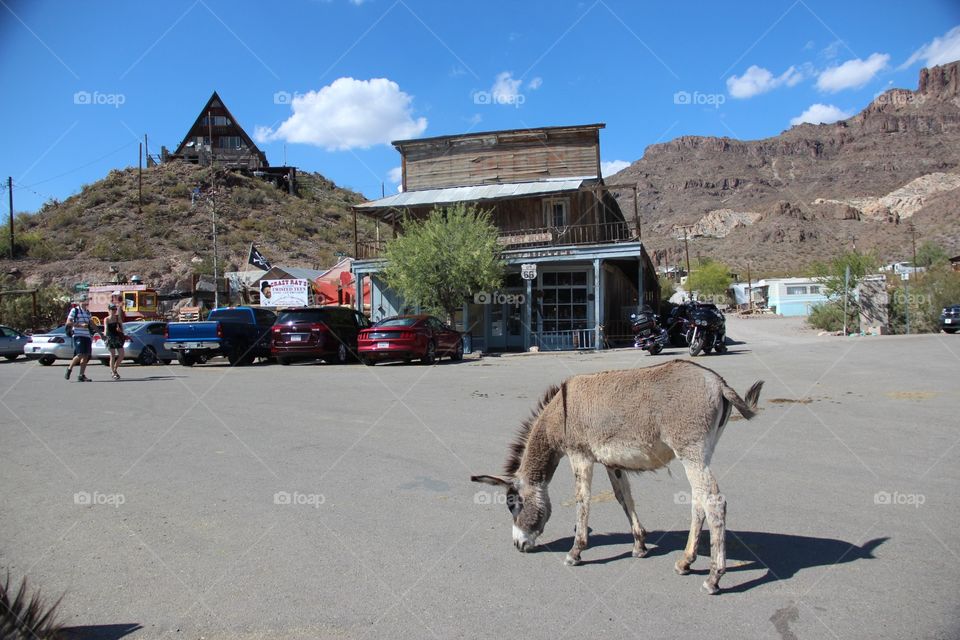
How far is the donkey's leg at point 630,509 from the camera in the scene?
442 cm

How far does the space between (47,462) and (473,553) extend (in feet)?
17.2

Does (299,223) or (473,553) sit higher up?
(299,223)

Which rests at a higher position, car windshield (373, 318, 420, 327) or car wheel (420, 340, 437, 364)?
car windshield (373, 318, 420, 327)

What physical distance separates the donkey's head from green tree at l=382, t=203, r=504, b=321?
19.8 metres

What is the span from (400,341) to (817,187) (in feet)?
503

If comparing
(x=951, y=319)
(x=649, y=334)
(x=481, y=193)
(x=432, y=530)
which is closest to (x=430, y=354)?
(x=649, y=334)

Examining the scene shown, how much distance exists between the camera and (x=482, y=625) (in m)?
3.55

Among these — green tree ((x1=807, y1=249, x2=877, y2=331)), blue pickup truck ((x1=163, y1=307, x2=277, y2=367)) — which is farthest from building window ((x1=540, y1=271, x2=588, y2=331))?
blue pickup truck ((x1=163, y1=307, x2=277, y2=367))

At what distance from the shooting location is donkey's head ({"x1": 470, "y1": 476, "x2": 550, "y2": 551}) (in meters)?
4.34

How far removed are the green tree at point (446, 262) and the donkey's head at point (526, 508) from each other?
19845mm

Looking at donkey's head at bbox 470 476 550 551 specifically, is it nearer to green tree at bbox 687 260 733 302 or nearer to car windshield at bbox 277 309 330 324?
car windshield at bbox 277 309 330 324

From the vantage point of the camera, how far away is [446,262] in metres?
24.4

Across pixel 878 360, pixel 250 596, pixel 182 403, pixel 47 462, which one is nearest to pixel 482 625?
pixel 250 596

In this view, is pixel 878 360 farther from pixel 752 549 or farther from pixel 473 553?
pixel 473 553
